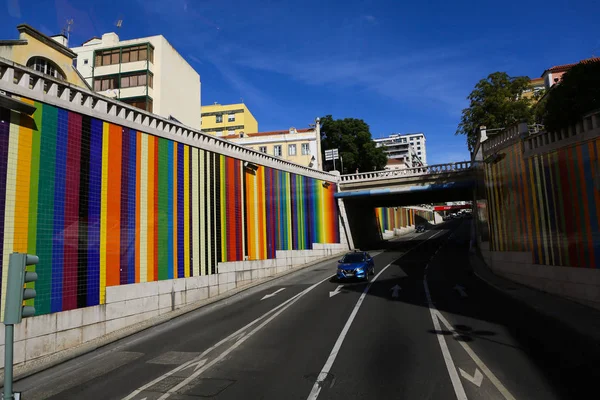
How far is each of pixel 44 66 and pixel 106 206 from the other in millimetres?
12877

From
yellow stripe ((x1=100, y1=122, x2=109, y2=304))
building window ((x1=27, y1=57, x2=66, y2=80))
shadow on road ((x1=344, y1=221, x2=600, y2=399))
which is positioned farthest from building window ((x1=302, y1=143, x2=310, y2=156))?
yellow stripe ((x1=100, y1=122, x2=109, y2=304))

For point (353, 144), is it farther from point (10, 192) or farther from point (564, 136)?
point (10, 192)

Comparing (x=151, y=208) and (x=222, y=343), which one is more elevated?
(x=151, y=208)

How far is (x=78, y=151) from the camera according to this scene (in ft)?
42.7

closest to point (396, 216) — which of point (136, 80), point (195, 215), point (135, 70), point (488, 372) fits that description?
point (136, 80)

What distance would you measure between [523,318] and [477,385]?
19.9 ft

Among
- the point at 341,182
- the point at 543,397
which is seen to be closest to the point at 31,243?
the point at 543,397

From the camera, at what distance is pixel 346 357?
8.78m

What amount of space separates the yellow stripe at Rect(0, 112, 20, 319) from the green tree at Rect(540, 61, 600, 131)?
61.0 feet

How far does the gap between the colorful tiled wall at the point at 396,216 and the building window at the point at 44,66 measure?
4340 centimetres

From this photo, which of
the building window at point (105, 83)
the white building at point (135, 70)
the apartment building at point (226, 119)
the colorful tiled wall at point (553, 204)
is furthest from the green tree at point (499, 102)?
the apartment building at point (226, 119)

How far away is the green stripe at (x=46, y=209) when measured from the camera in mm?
11320

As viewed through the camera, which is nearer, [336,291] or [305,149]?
[336,291]

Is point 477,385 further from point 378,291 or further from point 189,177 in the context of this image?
point 189,177
